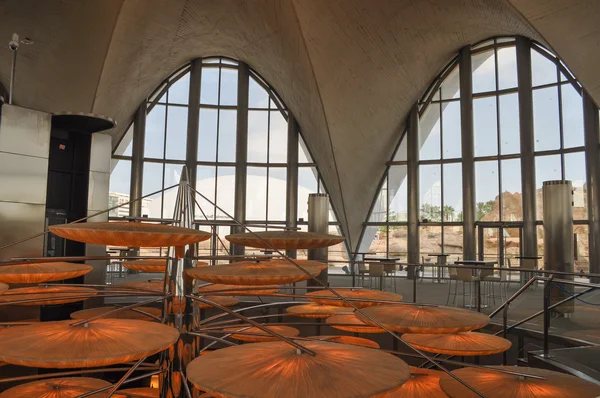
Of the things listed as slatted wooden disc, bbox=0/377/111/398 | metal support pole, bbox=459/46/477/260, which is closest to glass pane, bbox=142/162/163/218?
metal support pole, bbox=459/46/477/260

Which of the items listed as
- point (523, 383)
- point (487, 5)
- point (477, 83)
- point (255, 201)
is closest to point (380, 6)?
point (487, 5)

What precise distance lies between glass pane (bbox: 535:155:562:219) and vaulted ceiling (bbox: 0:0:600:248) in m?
3.39

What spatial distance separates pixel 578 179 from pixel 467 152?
12.6 ft

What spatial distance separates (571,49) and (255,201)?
13.7 meters

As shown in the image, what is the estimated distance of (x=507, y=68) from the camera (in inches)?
691

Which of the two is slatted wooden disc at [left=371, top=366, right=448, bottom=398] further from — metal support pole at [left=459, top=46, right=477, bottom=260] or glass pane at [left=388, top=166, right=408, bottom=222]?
glass pane at [left=388, top=166, right=408, bottom=222]

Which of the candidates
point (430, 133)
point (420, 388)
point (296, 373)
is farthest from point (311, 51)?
point (296, 373)

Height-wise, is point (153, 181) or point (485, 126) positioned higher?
point (485, 126)

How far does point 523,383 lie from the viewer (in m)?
2.93

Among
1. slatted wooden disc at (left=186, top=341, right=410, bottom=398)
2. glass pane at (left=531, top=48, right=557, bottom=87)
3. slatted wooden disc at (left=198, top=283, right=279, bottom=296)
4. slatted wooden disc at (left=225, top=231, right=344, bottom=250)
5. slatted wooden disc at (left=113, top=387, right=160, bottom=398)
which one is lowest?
slatted wooden disc at (left=113, top=387, right=160, bottom=398)

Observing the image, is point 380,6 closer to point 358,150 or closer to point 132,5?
point 358,150

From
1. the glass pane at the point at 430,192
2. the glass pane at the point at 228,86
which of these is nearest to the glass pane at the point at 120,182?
the glass pane at the point at 228,86

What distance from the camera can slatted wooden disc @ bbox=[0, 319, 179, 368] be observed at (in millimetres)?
2150

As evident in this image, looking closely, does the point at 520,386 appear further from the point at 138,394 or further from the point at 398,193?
the point at 398,193
